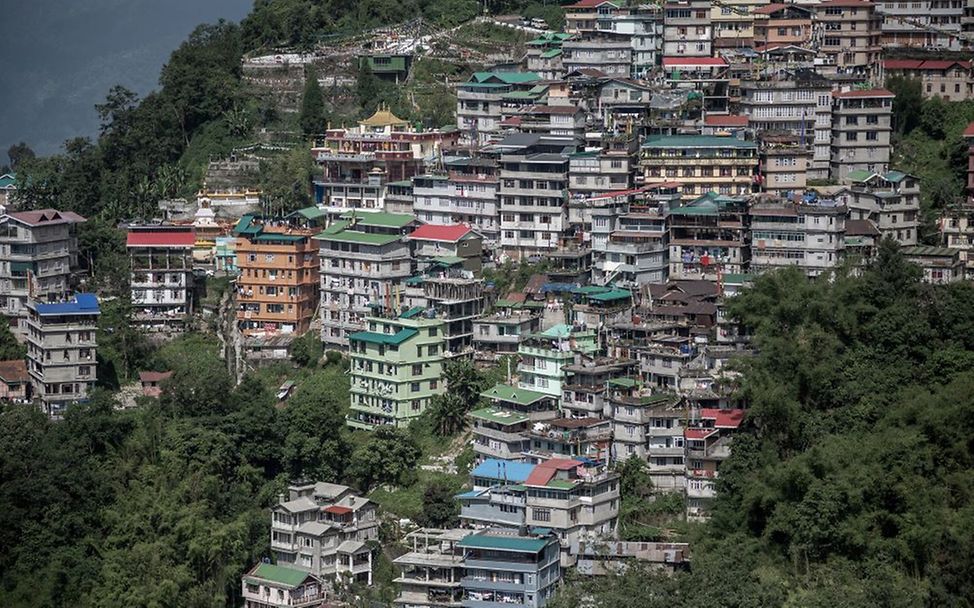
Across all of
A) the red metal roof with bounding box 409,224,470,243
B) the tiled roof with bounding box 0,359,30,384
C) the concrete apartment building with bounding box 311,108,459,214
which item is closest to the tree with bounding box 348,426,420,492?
the red metal roof with bounding box 409,224,470,243

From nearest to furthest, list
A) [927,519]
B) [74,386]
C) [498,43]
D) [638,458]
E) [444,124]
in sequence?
[927,519] < [638,458] < [74,386] < [444,124] < [498,43]

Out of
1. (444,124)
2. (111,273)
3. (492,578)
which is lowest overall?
(492,578)

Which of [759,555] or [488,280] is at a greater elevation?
[488,280]

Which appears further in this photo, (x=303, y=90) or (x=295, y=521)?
(x=303, y=90)

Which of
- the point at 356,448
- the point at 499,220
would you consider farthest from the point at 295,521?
the point at 499,220

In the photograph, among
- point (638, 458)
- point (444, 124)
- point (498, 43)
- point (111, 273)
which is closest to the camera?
point (638, 458)

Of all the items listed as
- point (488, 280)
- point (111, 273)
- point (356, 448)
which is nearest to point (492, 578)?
point (356, 448)

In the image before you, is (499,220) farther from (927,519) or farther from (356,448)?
(927,519)

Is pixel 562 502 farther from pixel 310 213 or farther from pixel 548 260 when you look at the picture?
pixel 310 213
